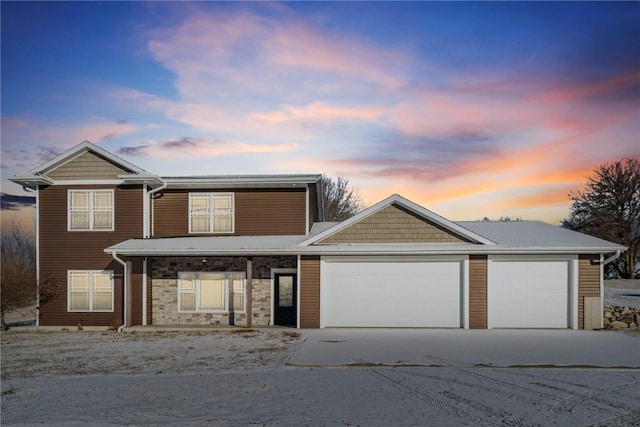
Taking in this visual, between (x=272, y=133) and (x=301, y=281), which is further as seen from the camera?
(x=272, y=133)

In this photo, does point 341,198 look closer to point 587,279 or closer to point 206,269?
point 206,269

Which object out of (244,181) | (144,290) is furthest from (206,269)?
(244,181)

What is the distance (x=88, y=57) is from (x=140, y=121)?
334cm

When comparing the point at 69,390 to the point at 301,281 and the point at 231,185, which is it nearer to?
the point at 301,281

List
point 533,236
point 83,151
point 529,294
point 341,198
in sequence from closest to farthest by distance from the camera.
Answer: point 529,294
point 533,236
point 83,151
point 341,198

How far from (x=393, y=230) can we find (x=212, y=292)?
22.1 ft

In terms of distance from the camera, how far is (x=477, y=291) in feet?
49.4

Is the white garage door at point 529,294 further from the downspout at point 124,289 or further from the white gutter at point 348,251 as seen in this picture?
the downspout at point 124,289

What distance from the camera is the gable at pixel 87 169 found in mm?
17016

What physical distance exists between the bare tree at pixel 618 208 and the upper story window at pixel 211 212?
30.6m

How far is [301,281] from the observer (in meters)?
15.4

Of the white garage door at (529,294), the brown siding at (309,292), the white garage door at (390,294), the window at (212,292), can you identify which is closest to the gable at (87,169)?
the window at (212,292)

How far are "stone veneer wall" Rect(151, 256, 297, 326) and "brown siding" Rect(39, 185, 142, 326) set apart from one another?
1422 mm

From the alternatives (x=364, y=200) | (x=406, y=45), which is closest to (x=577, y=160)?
(x=406, y=45)
